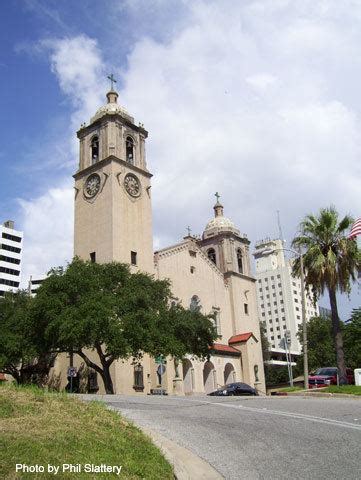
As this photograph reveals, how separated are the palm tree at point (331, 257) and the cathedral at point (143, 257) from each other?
1143 cm

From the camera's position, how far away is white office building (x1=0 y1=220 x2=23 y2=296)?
9906 cm

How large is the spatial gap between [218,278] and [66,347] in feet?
83.3

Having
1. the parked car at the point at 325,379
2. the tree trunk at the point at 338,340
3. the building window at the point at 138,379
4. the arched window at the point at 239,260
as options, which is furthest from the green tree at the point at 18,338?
the arched window at the point at 239,260

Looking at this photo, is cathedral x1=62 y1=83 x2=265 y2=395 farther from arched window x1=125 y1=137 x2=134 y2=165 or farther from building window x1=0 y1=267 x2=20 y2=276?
building window x1=0 y1=267 x2=20 y2=276

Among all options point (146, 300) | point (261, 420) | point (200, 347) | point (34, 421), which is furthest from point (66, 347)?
point (34, 421)

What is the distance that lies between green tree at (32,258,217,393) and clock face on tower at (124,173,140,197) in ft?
40.8

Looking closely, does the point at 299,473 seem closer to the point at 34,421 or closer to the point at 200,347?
the point at 34,421

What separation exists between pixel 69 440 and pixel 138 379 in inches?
1293

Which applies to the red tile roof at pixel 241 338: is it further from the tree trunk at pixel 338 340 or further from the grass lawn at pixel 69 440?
the grass lawn at pixel 69 440

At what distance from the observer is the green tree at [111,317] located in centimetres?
2980

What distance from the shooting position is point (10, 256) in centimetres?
10150

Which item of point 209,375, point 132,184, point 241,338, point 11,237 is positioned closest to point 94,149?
point 132,184

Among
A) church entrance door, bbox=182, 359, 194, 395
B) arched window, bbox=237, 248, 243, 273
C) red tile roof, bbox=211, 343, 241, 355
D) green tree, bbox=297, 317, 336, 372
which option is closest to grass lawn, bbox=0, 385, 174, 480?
church entrance door, bbox=182, 359, 194, 395

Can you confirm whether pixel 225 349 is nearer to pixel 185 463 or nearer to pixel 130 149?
pixel 130 149
